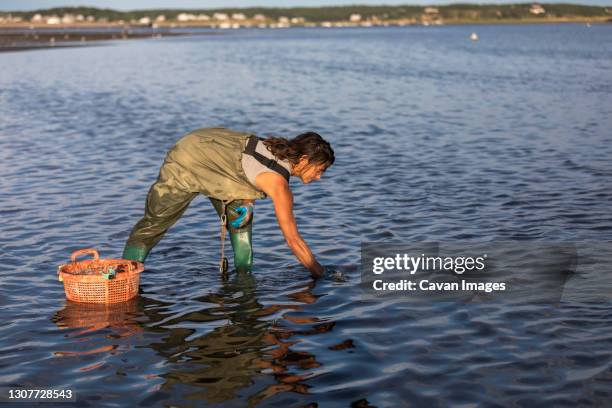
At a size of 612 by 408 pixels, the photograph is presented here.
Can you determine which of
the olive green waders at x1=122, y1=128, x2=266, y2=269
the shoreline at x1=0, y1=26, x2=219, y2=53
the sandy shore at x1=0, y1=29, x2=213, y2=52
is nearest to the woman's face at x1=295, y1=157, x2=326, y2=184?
the olive green waders at x1=122, y1=128, x2=266, y2=269

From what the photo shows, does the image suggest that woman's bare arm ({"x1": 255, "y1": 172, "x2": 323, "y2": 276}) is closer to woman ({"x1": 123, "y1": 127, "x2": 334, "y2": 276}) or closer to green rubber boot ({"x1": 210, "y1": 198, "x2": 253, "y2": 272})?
woman ({"x1": 123, "y1": 127, "x2": 334, "y2": 276})

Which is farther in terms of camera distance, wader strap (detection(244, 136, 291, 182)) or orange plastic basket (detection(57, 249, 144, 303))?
orange plastic basket (detection(57, 249, 144, 303))

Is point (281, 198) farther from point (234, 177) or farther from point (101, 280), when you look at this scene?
point (101, 280)

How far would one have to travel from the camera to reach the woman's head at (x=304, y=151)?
789cm

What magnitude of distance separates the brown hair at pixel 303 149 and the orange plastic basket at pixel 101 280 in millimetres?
1989

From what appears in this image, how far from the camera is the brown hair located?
7883mm

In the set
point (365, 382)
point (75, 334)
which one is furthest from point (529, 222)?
point (75, 334)

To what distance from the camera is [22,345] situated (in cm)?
759

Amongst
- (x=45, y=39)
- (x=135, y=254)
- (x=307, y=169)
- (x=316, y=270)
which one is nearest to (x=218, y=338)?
(x=316, y=270)

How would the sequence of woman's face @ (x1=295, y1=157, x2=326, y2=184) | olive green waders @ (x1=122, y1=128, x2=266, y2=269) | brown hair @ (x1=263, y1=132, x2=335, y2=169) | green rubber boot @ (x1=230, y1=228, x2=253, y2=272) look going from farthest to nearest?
green rubber boot @ (x1=230, y1=228, x2=253, y2=272)
olive green waders @ (x1=122, y1=128, x2=266, y2=269)
woman's face @ (x1=295, y1=157, x2=326, y2=184)
brown hair @ (x1=263, y1=132, x2=335, y2=169)

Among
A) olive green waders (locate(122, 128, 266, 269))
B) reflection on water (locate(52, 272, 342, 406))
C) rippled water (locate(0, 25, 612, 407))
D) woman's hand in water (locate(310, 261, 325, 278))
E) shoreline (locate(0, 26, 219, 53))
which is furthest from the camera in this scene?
shoreline (locate(0, 26, 219, 53))

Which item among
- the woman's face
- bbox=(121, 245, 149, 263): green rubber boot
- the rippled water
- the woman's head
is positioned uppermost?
the woman's head

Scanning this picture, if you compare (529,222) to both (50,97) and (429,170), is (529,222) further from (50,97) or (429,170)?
(50,97)

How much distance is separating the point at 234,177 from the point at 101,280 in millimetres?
1704
